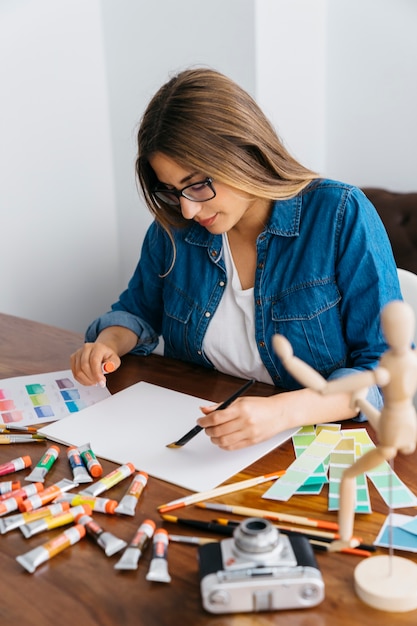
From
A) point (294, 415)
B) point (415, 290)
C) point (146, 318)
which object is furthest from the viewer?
point (146, 318)

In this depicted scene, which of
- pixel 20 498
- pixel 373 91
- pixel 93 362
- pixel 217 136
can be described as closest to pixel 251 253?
pixel 217 136

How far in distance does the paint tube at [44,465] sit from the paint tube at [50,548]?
0.52 feet

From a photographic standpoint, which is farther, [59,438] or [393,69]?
[393,69]

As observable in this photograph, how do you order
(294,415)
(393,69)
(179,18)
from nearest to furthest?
1. (294,415)
2. (393,69)
3. (179,18)

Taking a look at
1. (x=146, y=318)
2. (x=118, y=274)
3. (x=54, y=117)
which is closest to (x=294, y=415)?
(x=146, y=318)

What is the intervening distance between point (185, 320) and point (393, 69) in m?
1.27

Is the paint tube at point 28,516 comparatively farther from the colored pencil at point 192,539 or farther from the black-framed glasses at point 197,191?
the black-framed glasses at point 197,191

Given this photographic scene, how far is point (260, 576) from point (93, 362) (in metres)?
0.71

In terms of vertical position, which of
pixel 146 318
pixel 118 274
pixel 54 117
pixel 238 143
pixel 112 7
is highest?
pixel 112 7

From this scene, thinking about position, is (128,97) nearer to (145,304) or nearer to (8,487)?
(145,304)

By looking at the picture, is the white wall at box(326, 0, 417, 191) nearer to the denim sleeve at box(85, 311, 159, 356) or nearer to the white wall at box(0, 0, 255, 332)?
the white wall at box(0, 0, 255, 332)

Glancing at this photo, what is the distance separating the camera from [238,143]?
4.26 ft

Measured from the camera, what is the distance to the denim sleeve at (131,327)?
1.58 metres

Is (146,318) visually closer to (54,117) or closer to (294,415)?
(294,415)
